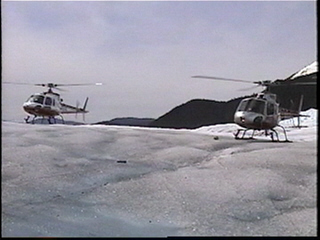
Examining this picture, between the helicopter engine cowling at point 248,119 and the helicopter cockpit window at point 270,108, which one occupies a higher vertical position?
the helicopter cockpit window at point 270,108

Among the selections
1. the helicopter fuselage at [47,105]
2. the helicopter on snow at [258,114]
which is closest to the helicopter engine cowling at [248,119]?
the helicopter on snow at [258,114]

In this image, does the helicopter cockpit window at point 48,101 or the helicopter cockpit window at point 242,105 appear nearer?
the helicopter cockpit window at point 242,105

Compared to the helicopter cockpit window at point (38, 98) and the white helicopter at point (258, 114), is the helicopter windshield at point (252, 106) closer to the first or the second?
the white helicopter at point (258, 114)

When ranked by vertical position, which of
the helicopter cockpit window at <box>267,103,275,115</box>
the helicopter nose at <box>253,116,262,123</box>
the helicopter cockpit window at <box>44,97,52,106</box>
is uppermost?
the helicopter cockpit window at <box>44,97,52,106</box>

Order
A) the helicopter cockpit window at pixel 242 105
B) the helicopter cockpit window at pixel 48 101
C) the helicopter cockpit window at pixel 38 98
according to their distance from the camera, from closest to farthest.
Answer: the helicopter cockpit window at pixel 242 105, the helicopter cockpit window at pixel 38 98, the helicopter cockpit window at pixel 48 101

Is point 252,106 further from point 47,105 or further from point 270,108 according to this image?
point 47,105

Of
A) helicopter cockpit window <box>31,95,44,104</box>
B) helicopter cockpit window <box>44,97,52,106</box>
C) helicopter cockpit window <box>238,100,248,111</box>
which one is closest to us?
helicopter cockpit window <box>238,100,248,111</box>

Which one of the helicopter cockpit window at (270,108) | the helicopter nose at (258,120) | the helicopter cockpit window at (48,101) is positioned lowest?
the helicopter nose at (258,120)

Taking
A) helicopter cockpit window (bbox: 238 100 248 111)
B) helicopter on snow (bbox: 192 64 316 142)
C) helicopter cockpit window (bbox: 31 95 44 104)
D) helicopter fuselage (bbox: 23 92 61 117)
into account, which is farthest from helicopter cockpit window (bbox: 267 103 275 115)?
helicopter cockpit window (bbox: 31 95 44 104)

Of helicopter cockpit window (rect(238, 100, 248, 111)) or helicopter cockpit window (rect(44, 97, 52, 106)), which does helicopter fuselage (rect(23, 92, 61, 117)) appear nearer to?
helicopter cockpit window (rect(44, 97, 52, 106))
